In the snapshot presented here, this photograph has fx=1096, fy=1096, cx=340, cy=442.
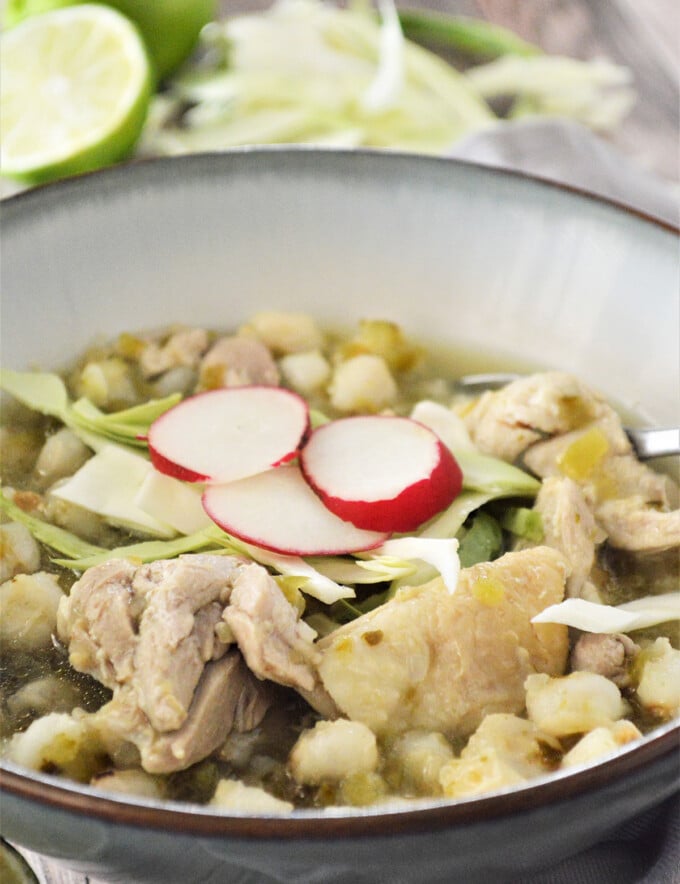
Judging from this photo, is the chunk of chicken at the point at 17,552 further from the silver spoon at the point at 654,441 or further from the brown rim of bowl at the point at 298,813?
the silver spoon at the point at 654,441

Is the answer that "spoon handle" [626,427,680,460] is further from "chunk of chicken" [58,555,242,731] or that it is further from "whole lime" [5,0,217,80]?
"whole lime" [5,0,217,80]

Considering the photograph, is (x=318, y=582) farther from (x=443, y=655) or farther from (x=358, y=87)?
(x=358, y=87)

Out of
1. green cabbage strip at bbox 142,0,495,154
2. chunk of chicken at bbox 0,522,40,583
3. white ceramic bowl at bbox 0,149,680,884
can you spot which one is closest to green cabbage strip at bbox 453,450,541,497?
white ceramic bowl at bbox 0,149,680,884

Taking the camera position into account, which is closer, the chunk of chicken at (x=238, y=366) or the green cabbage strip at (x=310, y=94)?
the chunk of chicken at (x=238, y=366)

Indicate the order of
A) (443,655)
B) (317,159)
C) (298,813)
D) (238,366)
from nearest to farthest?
1. (298,813)
2. (443,655)
3. (238,366)
4. (317,159)

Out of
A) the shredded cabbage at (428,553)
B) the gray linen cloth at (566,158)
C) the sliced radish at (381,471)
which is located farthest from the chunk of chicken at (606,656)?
the gray linen cloth at (566,158)

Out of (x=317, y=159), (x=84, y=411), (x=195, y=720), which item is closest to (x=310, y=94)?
(x=317, y=159)

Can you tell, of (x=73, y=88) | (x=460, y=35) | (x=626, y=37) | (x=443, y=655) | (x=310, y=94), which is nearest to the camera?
(x=443, y=655)
